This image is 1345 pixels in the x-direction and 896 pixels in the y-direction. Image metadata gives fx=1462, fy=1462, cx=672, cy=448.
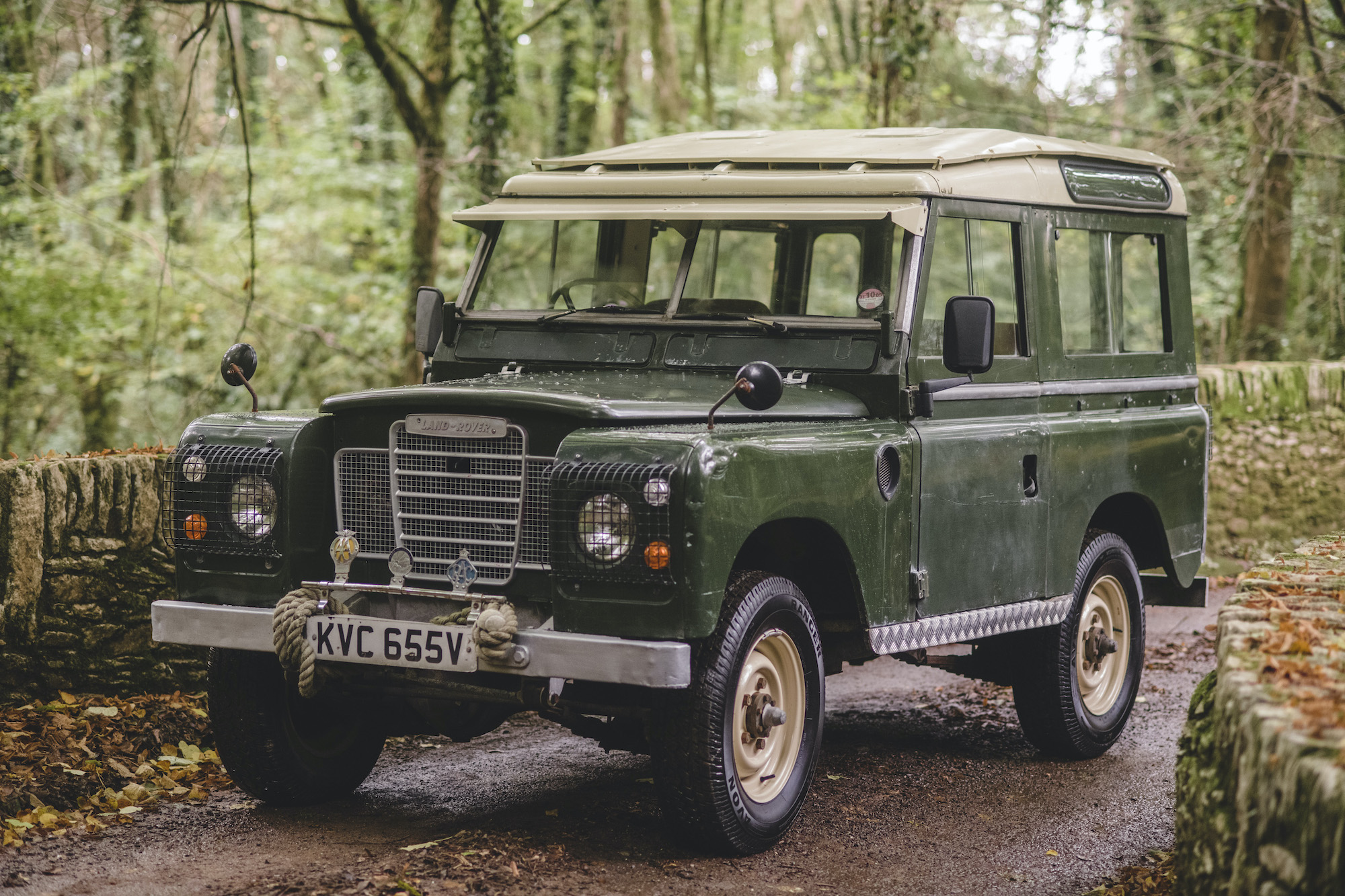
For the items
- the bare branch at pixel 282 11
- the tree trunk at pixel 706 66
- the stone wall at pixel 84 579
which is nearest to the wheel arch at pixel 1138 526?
the stone wall at pixel 84 579

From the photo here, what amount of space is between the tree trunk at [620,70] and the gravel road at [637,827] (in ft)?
41.7

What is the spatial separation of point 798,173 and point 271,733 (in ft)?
10.3

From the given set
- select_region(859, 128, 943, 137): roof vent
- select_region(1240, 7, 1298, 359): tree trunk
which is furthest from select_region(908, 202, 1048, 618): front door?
select_region(1240, 7, 1298, 359): tree trunk

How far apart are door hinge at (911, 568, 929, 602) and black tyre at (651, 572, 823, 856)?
1.79ft

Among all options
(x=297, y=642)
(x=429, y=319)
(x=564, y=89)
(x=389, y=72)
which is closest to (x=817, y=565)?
(x=297, y=642)

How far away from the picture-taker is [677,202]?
632 cm

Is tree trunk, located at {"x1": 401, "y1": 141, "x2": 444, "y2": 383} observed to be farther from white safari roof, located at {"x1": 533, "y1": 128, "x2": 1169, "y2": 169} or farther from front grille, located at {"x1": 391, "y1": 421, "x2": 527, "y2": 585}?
front grille, located at {"x1": 391, "y1": 421, "x2": 527, "y2": 585}

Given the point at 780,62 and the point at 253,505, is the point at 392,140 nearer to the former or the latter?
the point at 780,62

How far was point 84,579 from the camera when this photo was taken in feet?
22.2

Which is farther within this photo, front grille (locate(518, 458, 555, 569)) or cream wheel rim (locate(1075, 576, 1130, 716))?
cream wheel rim (locate(1075, 576, 1130, 716))

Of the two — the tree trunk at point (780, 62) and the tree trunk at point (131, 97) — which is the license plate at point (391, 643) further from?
the tree trunk at point (780, 62)

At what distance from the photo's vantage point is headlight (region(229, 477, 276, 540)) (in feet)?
17.6

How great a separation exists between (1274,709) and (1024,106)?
1863 centimetres

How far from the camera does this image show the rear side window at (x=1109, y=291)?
6.99m
